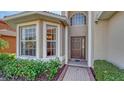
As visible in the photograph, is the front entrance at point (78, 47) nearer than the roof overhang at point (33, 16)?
No

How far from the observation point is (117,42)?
6184mm

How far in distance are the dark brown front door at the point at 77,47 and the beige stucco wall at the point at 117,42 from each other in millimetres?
4755

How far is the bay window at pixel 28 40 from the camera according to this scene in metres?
8.27

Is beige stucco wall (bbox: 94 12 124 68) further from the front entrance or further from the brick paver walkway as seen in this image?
the front entrance

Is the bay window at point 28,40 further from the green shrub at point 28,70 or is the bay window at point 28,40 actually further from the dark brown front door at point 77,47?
the dark brown front door at point 77,47

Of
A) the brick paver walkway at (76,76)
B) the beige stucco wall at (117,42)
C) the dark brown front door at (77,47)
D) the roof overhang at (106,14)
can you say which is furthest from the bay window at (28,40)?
the dark brown front door at (77,47)

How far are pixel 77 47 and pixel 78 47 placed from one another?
0.09 m

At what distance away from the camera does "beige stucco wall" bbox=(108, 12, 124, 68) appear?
5680 mm

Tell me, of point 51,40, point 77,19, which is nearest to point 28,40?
point 51,40

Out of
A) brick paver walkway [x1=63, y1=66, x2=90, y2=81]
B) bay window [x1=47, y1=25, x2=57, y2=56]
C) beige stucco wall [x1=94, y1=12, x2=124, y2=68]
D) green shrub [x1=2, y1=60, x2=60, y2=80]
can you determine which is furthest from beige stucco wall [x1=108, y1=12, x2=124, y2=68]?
bay window [x1=47, y1=25, x2=57, y2=56]

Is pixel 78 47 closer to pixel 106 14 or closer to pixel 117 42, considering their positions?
pixel 106 14

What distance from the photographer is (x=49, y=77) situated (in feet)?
20.6
